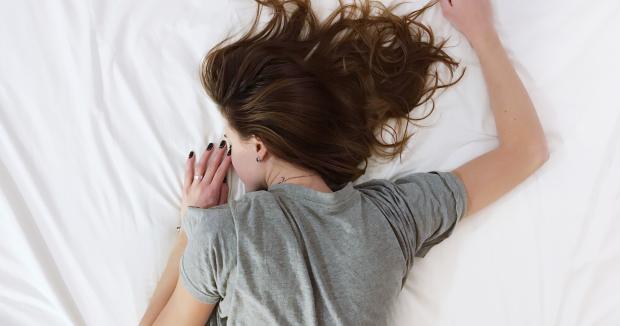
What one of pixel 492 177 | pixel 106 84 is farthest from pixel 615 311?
pixel 106 84

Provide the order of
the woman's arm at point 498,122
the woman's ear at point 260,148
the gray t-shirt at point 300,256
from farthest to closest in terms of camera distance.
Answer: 1. the woman's arm at point 498,122
2. the woman's ear at point 260,148
3. the gray t-shirt at point 300,256

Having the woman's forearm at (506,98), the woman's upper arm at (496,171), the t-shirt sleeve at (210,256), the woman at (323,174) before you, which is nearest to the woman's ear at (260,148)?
the woman at (323,174)

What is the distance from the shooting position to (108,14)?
4.17 feet

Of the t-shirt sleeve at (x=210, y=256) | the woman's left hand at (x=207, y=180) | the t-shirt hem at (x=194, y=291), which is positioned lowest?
the t-shirt hem at (x=194, y=291)

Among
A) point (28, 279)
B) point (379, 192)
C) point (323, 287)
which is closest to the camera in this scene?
point (323, 287)

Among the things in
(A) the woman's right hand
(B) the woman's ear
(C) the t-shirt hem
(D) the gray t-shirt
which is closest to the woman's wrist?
(A) the woman's right hand

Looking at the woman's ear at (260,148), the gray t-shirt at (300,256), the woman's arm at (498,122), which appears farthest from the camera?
the woman's arm at (498,122)

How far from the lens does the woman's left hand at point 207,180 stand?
3.85 ft

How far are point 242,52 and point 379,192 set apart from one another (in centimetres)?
39

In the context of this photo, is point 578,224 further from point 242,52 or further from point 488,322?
point 242,52

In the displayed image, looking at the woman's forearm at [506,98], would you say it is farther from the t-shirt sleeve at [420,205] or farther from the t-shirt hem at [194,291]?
the t-shirt hem at [194,291]

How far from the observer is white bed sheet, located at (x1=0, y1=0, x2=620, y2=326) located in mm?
1202

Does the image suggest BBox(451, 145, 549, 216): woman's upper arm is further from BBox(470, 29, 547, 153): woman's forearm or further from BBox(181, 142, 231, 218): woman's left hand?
BBox(181, 142, 231, 218): woman's left hand

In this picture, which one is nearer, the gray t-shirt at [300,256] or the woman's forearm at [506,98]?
the gray t-shirt at [300,256]
